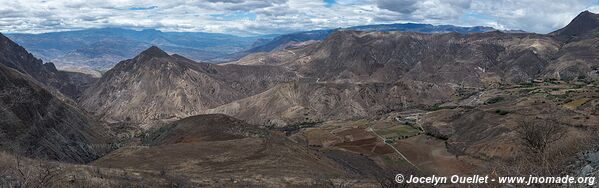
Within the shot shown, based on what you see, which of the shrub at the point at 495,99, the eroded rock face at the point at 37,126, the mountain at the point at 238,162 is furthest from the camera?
the shrub at the point at 495,99

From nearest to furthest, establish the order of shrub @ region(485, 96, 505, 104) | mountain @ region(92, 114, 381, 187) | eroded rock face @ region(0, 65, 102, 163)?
mountain @ region(92, 114, 381, 187), eroded rock face @ region(0, 65, 102, 163), shrub @ region(485, 96, 505, 104)

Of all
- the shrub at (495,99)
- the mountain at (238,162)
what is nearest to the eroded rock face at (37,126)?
the mountain at (238,162)

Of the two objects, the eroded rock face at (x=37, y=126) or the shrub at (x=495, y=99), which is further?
the shrub at (x=495, y=99)

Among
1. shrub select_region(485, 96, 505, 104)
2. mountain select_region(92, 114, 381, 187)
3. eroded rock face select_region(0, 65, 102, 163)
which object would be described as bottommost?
shrub select_region(485, 96, 505, 104)

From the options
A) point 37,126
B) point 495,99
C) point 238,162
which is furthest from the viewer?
point 495,99

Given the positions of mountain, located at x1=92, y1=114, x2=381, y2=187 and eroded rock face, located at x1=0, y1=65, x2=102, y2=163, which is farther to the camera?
eroded rock face, located at x1=0, y1=65, x2=102, y2=163

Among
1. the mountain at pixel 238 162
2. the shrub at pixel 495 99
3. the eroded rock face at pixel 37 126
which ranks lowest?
the shrub at pixel 495 99

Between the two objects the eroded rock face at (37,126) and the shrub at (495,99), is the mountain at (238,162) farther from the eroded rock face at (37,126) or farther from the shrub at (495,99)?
the shrub at (495,99)

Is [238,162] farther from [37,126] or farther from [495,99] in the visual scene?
[495,99]

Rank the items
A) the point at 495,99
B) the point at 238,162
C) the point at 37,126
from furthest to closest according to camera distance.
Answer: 1. the point at 495,99
2. the point at 37,126
3. the point at 238,162

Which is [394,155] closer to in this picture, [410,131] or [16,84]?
[410,131]

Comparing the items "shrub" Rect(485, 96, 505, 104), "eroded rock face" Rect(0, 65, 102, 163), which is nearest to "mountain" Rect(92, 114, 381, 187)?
"eroded rock face" Rect(0, 65, 102, 163)

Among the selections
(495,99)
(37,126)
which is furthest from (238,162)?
(495,99)

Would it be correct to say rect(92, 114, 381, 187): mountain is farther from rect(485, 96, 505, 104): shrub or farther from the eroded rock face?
rect(485, 96, 505, 104): shrub
